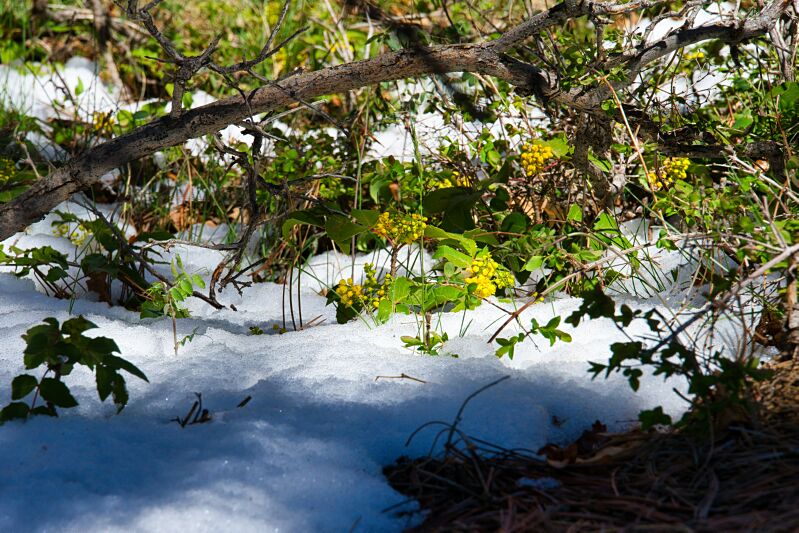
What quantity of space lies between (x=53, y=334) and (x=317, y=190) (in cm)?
149

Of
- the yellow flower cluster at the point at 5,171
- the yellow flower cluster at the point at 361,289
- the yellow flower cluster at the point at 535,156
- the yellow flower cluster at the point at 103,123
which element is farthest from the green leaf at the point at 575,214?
the yellow flower cluster at the point at 103,123

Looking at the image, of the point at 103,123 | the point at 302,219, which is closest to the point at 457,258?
the point at 302,219

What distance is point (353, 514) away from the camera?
1.29 metres

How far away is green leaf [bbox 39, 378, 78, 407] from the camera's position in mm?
1425

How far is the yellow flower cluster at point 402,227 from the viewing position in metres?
2.04

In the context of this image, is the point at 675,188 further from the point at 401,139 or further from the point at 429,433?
the point at 401,139

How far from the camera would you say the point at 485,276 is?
1963mm

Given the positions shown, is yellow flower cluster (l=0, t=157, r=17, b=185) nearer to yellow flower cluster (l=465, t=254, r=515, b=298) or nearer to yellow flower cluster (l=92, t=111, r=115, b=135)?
yellow flower cluster (l=92, t=111, r=115, b=135)

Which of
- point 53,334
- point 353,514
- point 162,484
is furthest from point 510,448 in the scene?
point 53,334

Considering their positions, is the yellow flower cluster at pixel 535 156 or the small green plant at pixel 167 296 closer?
the small green plant at pixel 167 296

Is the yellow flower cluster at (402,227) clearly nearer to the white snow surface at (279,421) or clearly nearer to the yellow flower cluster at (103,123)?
the white snow surface at (279,421)

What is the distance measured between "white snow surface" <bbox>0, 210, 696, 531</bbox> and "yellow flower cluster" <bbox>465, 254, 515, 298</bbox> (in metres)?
0.12

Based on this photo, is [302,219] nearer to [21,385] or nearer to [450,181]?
[450,181]

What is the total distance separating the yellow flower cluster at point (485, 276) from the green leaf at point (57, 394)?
99 cm
